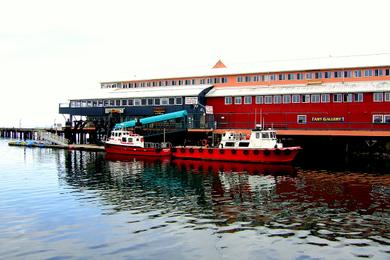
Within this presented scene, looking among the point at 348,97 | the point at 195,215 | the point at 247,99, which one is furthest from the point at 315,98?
the point at 195,215

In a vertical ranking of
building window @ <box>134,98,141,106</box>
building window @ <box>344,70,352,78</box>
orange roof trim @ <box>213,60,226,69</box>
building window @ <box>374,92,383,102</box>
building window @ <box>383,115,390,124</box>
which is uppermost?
orange roof trim @ <box>213,60,226,69</box>

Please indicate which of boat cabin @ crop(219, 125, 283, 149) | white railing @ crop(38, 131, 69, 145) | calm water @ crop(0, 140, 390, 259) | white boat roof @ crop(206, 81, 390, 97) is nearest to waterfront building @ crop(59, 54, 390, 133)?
white boat roof @ crop(206, 81, 390, 97)

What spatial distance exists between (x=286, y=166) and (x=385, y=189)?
16801 millimetres

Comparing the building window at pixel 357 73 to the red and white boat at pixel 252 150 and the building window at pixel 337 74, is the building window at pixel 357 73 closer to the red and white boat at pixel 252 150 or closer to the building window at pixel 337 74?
the building window at pixel 337 74

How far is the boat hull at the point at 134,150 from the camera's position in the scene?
62.1m

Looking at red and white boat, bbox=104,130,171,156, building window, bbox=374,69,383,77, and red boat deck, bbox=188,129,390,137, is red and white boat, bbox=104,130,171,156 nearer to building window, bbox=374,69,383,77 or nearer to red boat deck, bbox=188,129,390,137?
red boat deck, bbox=188,129,390,137

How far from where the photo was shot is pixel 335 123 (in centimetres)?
5791

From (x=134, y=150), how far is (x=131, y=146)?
1050 mm

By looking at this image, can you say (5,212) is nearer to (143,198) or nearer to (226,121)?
(143,198)

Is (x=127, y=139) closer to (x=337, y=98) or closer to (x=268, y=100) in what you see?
(x=268, y=100)

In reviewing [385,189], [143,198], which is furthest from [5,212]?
[385,189]

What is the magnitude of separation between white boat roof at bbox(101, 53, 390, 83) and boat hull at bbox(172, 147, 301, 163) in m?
23.3

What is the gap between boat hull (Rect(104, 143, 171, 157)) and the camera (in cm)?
6209

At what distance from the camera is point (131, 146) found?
65.8 metres
